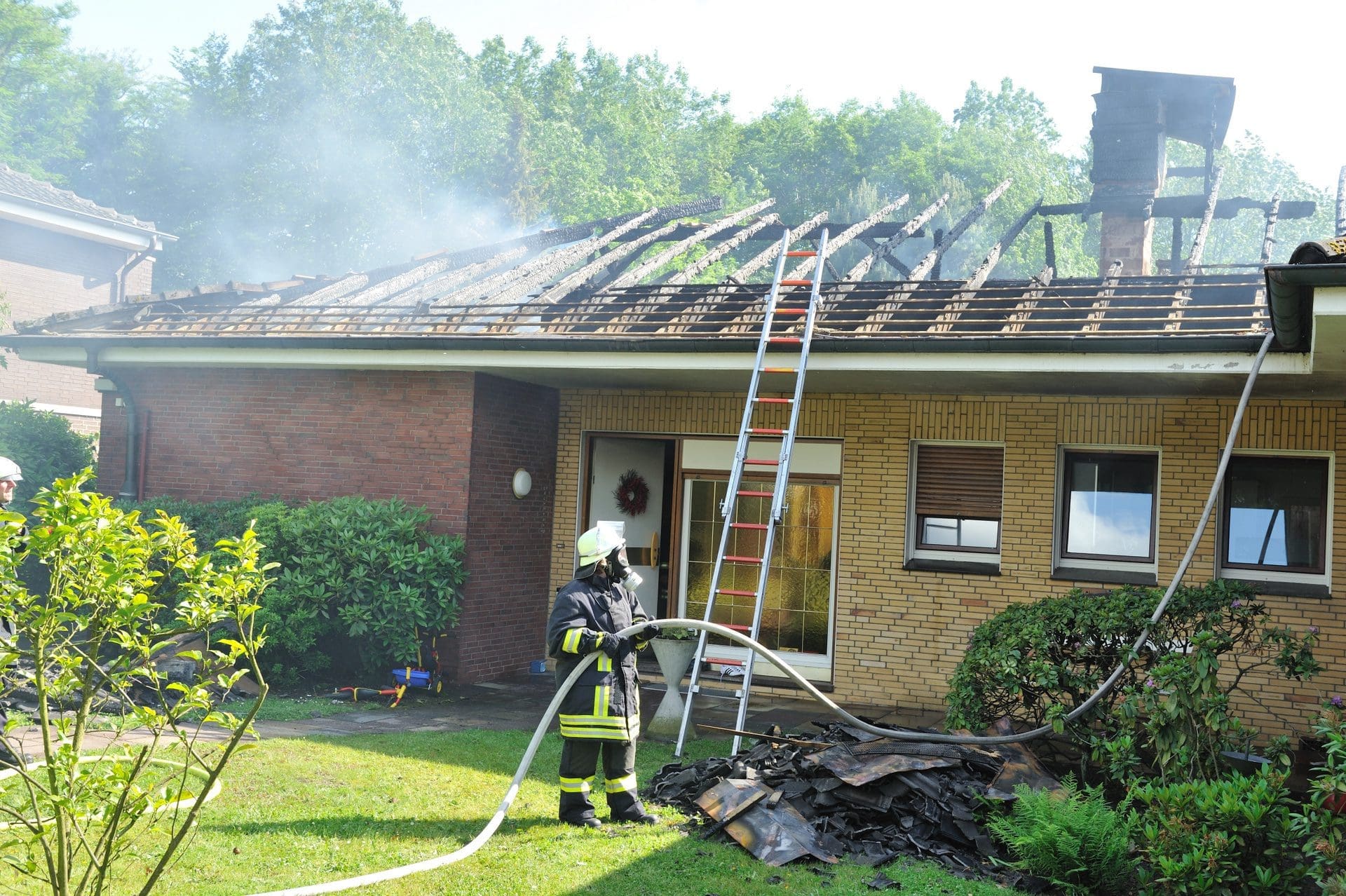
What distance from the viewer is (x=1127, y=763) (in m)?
6.48

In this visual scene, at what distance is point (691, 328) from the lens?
11.1 m

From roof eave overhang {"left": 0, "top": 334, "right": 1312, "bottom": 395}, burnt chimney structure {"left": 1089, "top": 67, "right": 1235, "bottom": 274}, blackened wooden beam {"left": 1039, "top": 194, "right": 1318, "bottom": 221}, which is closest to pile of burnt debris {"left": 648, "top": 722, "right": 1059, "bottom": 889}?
roof eave overhang {"left": 0, "top": 334, "right": 1312, "bottom": 395}

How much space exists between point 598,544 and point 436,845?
6.15ft

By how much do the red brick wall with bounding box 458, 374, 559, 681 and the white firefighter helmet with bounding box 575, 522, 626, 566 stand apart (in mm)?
4832

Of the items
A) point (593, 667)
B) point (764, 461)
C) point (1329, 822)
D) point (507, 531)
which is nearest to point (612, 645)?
point (593, 667)

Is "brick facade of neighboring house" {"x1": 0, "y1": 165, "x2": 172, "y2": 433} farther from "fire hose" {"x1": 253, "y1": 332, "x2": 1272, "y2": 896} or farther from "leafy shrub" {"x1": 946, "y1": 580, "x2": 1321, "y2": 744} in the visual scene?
"leafy shrub" {"x1": 946, "y1": 580, "x2": 1321, "y2": 744}

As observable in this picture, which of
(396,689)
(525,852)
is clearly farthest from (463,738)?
(525,852)

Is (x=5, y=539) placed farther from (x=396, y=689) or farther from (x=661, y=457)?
(x=661, y=457)

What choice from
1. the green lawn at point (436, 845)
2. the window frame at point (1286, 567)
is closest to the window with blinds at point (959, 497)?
the window frame at point (1286, 567)

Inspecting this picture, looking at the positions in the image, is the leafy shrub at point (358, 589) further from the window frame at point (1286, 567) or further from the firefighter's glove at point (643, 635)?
the window frame at point (1286, 567)

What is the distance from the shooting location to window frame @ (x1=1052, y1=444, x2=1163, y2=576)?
10.5 metres

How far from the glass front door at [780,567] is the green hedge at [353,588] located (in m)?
2.69

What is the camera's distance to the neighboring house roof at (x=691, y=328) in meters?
9.30

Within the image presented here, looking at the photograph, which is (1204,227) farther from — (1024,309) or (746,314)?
(746,314)
